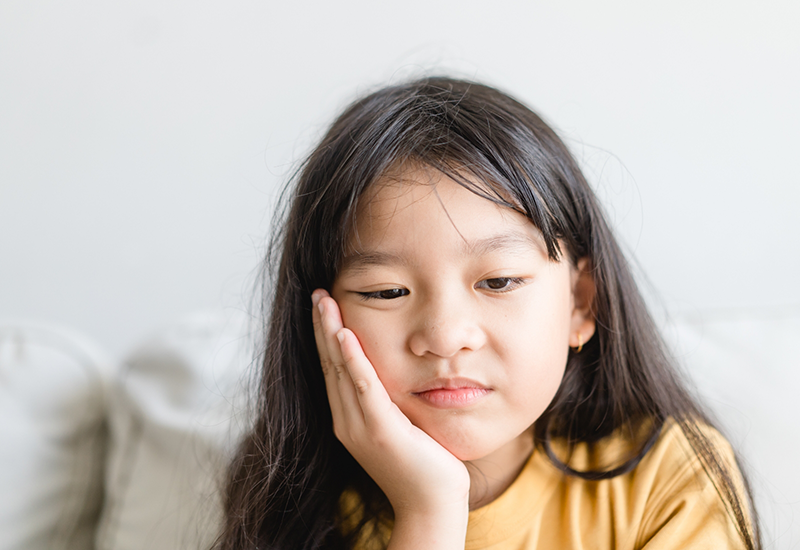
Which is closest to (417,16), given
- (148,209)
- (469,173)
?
(469,173)

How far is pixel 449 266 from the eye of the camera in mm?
683

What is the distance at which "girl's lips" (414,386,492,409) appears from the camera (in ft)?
Answer: 2.36

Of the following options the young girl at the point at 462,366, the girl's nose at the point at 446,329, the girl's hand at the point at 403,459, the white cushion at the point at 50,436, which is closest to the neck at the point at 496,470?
the young girl at the point at 462,366

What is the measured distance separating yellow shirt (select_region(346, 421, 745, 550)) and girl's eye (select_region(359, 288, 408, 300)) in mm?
326

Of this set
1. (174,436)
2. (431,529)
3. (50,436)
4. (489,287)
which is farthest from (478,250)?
(50,436)

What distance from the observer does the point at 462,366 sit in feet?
2.30

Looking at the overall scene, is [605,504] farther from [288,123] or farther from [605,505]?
[288,123]

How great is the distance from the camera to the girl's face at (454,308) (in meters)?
0.68

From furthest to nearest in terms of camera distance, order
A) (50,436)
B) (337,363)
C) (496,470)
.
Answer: (50,436), (496,470), (337,363)

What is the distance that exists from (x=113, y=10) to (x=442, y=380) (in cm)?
103

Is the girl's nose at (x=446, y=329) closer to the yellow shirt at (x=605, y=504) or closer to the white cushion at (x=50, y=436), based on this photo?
the yellow shirt at (x=605, y=504)

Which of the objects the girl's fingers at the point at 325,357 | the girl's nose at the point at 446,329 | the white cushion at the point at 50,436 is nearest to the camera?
the girl's nose at the point at 446,329

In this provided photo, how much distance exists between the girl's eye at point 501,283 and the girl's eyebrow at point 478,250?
31 mm

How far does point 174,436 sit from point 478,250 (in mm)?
651
